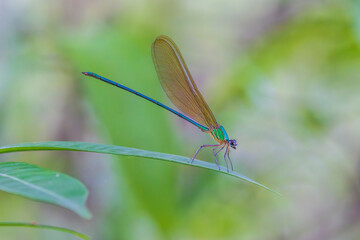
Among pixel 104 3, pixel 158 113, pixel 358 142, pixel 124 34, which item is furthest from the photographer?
pixel 104 3

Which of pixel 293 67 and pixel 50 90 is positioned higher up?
pixel 293 67

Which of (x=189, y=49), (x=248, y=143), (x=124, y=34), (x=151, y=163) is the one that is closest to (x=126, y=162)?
(x=151, y=163)

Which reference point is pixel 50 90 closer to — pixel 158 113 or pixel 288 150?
pixel 158 113

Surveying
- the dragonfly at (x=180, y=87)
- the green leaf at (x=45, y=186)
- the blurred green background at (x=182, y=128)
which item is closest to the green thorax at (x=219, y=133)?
the dragonfly at (x=180, y=87)

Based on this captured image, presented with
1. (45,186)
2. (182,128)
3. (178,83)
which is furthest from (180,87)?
(182,128)

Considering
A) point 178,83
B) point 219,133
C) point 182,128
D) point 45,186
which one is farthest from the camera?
point 182,128

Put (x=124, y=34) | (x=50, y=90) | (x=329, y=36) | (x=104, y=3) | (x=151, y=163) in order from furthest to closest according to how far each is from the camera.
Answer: (x=104, y=3) → (x=50, y=90) → (x=329, y=36) → (x=124, y=34) → (x=151, y=163)

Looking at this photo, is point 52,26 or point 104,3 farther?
point 104,3

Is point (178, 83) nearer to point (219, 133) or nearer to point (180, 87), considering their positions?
point (180, 87)

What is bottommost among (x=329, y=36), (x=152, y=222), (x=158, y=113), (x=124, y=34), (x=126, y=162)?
(x=152, y=222)
